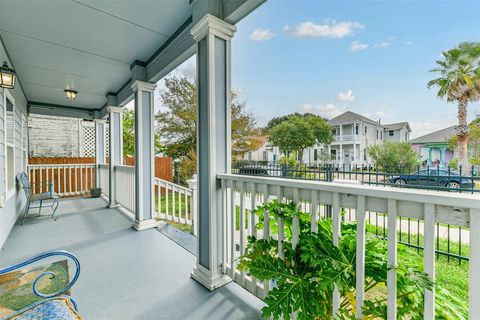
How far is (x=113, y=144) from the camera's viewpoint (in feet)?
16.6

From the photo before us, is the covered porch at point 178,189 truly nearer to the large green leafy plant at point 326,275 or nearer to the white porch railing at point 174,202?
the large green leafy plant at point 326,275

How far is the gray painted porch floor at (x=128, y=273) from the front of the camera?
5.52ft

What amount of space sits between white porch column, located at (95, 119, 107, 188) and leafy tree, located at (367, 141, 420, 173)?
6.92 m

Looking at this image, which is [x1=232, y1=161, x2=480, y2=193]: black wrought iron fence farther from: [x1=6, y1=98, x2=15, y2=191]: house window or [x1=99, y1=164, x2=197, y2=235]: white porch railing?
[x1=6, y1=98, x2=15, y2=191]: house window

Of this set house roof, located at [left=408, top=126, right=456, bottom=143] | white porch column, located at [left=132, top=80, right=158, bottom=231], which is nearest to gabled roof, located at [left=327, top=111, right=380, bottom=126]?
house roof, located at [left=408, top=126, right=456, bottom=143]

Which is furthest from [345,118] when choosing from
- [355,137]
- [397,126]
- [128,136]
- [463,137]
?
[128,136]

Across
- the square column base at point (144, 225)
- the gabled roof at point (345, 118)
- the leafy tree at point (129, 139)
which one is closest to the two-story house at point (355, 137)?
the gabled roof at point (345, 118)

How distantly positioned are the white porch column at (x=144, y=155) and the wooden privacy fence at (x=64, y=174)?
4.00 meters

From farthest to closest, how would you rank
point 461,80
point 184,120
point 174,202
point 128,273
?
1. point 184,120
2. point 174,202
3. point 128,273
4. point 461,80

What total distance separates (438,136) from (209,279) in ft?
7.07

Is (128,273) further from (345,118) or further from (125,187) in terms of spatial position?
(345,118)

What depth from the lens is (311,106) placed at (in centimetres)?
383

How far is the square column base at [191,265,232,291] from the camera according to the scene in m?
1.94

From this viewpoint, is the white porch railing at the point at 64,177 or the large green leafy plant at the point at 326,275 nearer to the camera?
the large green leafy plant at the point at 326,275
